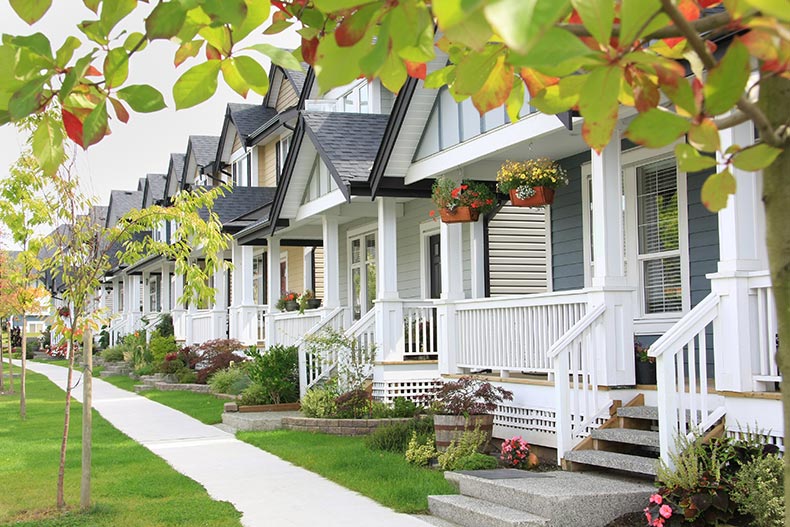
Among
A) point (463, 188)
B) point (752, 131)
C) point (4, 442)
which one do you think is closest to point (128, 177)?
point (4, 442)

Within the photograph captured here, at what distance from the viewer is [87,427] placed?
29.4 feet

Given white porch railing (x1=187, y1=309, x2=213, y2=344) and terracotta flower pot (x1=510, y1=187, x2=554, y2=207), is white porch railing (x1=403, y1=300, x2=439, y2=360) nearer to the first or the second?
terracotta flower pot (x1=510, y1=187, x2=554, y2=207)

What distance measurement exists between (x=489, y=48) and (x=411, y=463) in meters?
8.97

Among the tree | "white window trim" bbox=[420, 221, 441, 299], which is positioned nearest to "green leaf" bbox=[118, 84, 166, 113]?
the tree

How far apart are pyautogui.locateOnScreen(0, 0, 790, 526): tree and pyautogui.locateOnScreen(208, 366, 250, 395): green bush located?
53.1ft

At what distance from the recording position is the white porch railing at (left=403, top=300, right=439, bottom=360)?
1452cm

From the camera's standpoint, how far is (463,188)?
12.5 m

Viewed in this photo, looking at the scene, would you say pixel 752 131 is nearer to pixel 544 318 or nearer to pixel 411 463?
pixel 544 318

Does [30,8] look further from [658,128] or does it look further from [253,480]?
[253,480]

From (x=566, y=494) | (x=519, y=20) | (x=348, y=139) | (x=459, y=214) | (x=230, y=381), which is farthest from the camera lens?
(x=230, y=381)

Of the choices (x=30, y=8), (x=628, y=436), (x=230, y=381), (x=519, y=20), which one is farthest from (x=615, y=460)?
(x=230, y=381)

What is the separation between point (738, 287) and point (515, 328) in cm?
384

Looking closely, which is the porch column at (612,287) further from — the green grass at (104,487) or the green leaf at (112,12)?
the green leaf at (112,12)

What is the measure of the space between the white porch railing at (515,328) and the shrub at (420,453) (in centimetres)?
149
